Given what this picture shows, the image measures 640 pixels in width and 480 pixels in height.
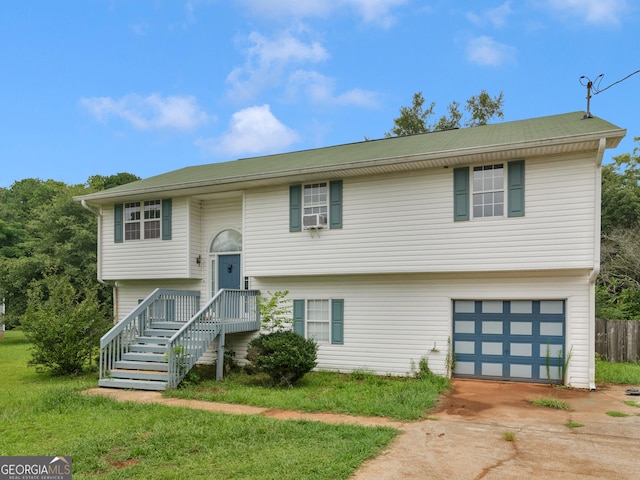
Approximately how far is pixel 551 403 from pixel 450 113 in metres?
24.1

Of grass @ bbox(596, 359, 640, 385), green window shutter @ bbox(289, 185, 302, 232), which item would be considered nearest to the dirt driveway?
grass @ bbox(596, 359, 640, 385)

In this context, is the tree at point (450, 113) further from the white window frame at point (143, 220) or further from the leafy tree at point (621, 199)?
the white window frame at point (143, 220)

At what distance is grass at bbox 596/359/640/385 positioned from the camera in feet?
34.5

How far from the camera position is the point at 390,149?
1235 centimetres

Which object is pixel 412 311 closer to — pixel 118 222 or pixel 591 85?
pixel 591 85

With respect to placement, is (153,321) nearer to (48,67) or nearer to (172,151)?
(48,67)

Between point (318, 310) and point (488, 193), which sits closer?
point (488, 193)

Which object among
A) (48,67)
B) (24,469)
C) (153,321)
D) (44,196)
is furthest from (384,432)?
(44,196)

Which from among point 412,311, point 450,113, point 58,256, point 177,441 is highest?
point 450,113

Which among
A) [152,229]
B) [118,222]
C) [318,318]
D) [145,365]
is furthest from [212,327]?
[118,222]

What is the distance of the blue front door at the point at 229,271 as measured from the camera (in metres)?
13.6

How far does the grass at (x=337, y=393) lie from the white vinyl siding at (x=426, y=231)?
254 centimetres

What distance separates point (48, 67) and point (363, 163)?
13003mm

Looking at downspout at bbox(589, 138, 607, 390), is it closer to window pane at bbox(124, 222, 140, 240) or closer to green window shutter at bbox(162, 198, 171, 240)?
green window shutter at bbox(162, 198, 171, 240)
